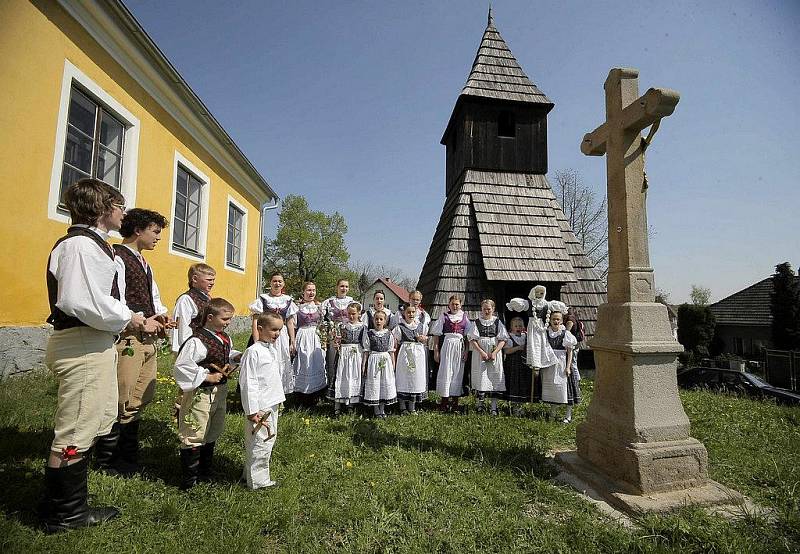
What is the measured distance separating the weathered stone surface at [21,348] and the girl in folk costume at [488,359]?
5.96m

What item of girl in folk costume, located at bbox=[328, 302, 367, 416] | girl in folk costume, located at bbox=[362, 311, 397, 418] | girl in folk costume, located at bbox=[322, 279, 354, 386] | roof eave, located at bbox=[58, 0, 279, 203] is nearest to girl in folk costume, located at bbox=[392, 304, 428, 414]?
girl in folk costume, located at bbox=[362, 311, 397, 418]

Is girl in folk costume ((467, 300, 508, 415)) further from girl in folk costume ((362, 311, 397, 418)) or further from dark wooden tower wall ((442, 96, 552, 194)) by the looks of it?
dark wooden tower wall ((442, 96, 552, 194))

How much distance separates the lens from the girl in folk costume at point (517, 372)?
5.87 m

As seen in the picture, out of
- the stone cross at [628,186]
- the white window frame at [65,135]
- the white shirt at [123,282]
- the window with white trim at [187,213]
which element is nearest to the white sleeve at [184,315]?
the white shirt at [123,282]

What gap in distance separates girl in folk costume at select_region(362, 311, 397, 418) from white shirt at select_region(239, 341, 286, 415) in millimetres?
2291

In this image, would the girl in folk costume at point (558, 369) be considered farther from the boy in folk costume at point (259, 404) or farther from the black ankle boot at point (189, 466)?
the black ankle boot at point (189, 466)

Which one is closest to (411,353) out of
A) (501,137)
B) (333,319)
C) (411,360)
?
(411,360)

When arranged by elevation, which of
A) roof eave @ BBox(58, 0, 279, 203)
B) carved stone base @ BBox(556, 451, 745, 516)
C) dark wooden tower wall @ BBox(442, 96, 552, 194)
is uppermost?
dark wooden tower wall @ BBox(442, 96, 552, 194)

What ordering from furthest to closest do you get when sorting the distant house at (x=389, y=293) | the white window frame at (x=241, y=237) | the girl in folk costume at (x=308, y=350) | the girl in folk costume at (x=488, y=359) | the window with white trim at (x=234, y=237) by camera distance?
the distant house at (x=389, y=293) < the window with white trim at (x=234, y=237) < the white window frame at (x=241, y=237) < the girl in folk costume at (x=488, y=359) < the girl in folk costume at (x=308, y=350)

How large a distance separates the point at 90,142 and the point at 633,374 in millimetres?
7916

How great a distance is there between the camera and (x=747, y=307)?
26516 mm

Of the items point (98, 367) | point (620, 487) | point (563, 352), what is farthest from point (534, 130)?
point (98, 367)

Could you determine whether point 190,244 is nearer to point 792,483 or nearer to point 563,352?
point 563,352

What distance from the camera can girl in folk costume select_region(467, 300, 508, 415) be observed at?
5809mm
